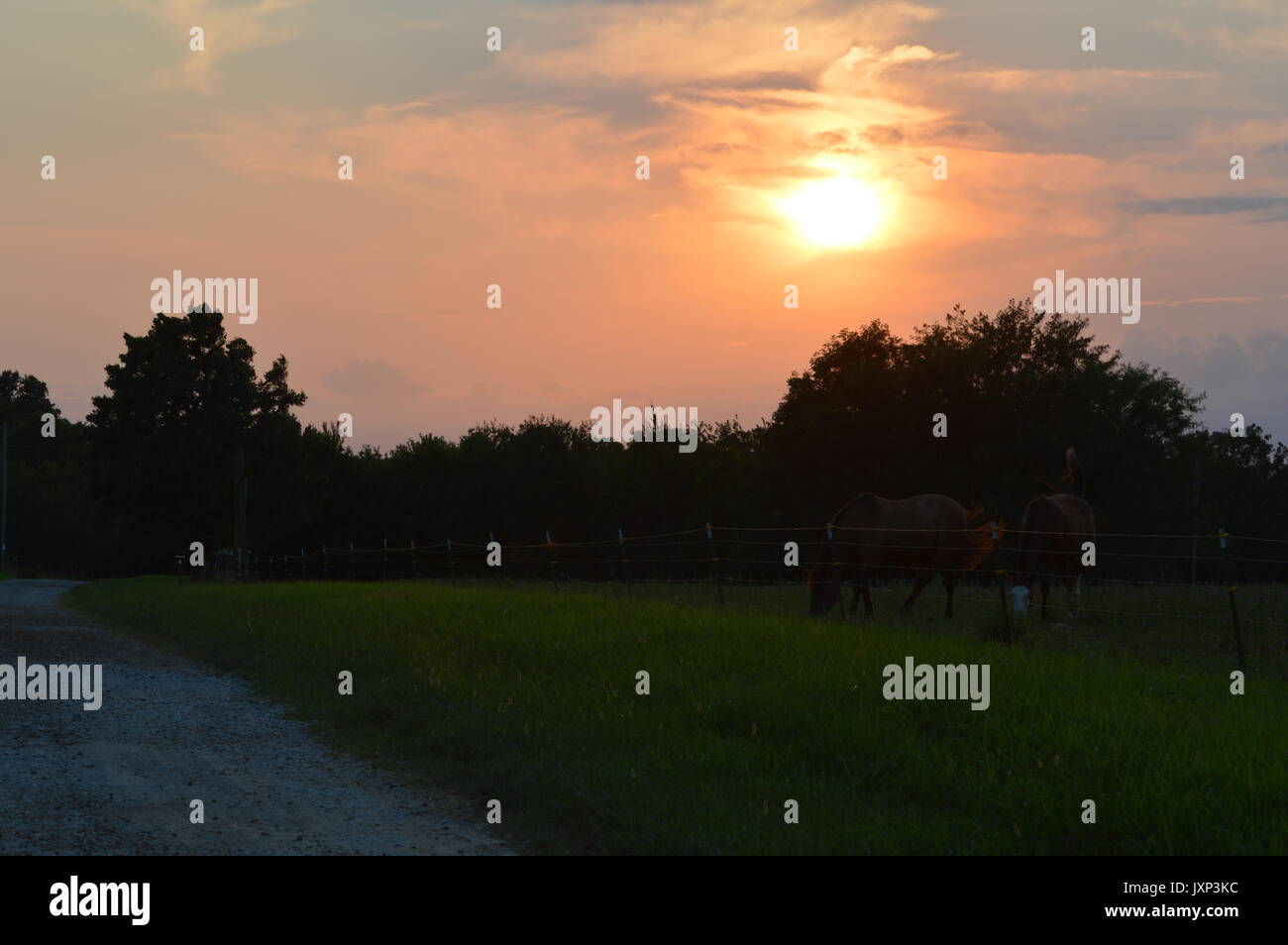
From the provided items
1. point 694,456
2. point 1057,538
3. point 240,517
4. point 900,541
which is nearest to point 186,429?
point 240,517

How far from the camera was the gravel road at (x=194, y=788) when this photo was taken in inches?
269

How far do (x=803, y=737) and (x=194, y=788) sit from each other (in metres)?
→ 4.59

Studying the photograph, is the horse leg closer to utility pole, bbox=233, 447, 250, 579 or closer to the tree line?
the tree line

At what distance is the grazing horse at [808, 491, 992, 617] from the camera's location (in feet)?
62.1

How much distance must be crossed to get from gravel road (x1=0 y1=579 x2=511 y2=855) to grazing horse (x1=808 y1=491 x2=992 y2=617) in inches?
402

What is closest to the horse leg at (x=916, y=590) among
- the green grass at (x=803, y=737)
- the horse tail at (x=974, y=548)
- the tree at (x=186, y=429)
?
the horse tail at (x=974, y=548)

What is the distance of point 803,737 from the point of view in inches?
346

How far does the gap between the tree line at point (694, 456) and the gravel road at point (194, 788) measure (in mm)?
39238

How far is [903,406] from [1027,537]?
3354cm

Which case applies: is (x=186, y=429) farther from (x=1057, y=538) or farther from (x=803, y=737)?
(x=803, y=737)

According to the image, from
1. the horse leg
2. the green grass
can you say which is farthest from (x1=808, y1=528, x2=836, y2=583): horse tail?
the green grass
